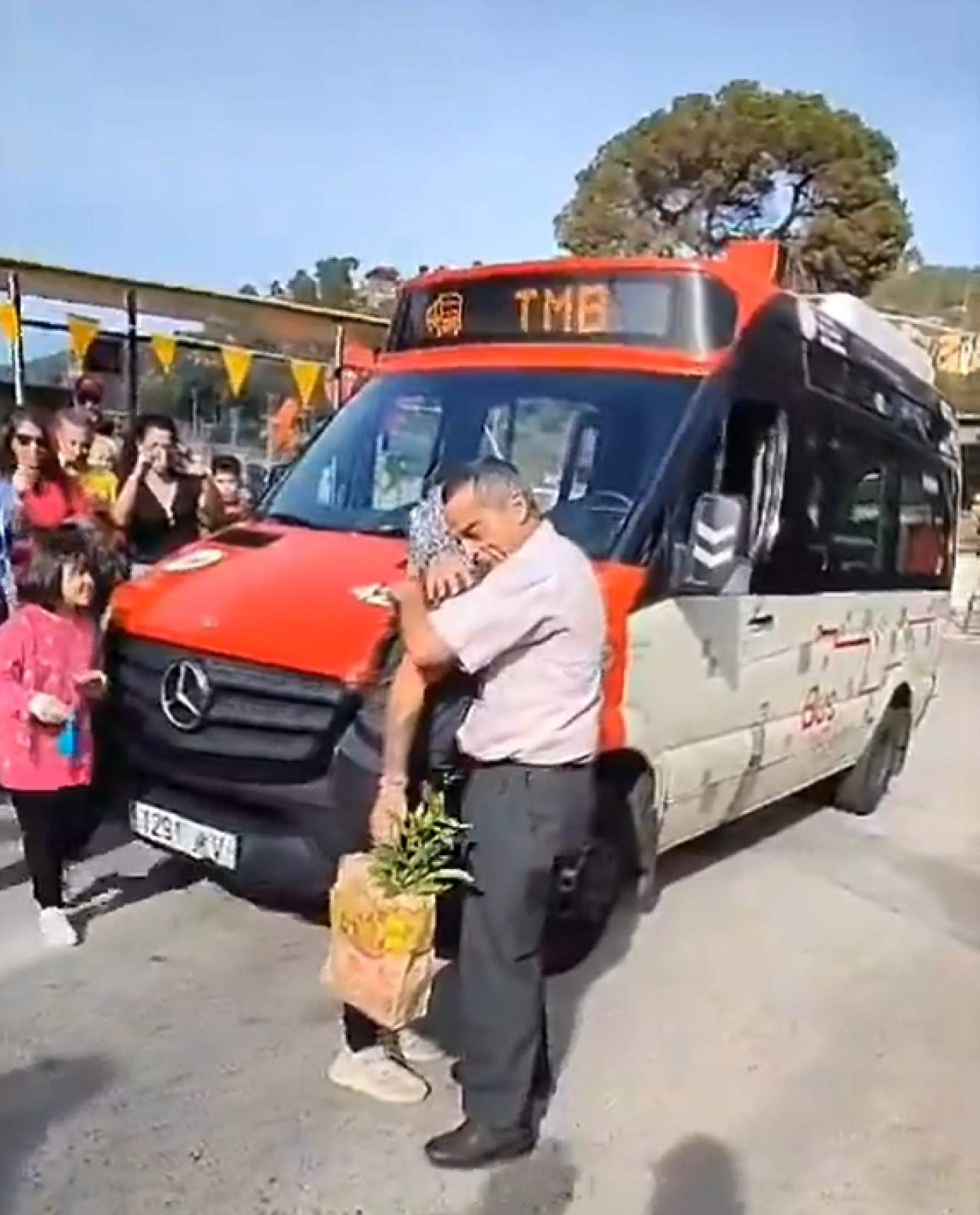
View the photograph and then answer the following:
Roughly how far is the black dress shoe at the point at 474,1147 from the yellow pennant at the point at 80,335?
8220mm

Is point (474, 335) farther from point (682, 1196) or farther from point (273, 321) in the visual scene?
point (273, 321)

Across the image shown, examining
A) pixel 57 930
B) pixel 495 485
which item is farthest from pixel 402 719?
pixel 57 930

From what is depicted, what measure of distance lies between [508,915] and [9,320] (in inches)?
297

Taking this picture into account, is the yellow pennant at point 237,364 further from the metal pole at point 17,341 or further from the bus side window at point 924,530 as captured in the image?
the bus side window at point 924,530

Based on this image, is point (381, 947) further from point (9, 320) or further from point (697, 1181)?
point (9, 320)

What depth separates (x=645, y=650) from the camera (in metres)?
5.28

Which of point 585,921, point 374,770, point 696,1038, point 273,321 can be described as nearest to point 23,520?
point 374,770

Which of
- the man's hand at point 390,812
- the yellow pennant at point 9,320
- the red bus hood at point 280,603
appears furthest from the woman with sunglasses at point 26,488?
the yellow pennant at point 9,320

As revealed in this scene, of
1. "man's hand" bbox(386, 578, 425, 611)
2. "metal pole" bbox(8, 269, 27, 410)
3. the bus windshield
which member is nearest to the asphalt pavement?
"man's hand" bbox(386, 578, 425, 611)

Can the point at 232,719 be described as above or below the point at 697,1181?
above

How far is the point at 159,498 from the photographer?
280 inches

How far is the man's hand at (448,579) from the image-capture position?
3863mm

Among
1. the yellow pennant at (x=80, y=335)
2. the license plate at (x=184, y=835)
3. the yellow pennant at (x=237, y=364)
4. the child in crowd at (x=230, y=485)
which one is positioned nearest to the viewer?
the license plate at (x=184, y=835)

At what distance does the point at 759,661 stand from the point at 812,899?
1.25 meters
